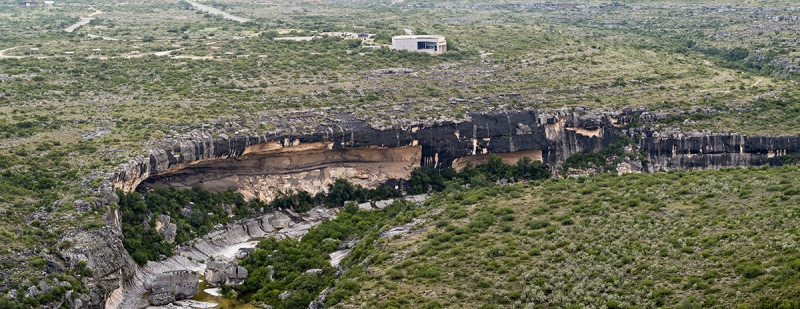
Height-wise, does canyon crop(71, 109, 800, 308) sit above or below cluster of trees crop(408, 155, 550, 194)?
above

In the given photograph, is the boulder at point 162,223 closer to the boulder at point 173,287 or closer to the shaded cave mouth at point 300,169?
the shaded cave mouth at point 300,169

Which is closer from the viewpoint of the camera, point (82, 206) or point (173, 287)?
point (82, 206)

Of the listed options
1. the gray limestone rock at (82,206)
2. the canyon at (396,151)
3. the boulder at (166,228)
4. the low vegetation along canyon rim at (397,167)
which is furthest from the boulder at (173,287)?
the boulder at (166,228)

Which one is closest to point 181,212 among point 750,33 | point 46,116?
point 46,116

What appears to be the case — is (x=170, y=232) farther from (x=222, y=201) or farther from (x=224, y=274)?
(x=222, y=201)

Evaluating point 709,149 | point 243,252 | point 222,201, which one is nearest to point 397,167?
point 222,201

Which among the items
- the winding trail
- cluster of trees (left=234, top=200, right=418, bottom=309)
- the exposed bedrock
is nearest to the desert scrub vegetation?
cluster of trees (left=234, top=200, right=418, bottom=309)

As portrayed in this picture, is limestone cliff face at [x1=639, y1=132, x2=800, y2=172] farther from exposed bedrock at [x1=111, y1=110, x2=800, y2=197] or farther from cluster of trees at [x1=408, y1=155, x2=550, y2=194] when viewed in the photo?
cluster of trees at [x1=408, y1=155, x2=550, y2=194]
